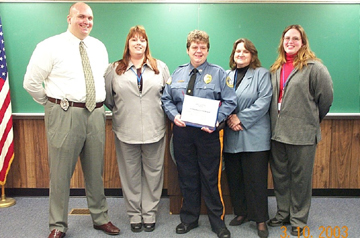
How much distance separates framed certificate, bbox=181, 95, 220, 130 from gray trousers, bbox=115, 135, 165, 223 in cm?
45

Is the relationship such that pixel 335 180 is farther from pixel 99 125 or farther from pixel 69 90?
pixel 69 90

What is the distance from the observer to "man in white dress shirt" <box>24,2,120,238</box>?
2.39m

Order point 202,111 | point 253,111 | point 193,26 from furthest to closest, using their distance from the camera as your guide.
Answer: point 193,26
point 253,111
point 202,111

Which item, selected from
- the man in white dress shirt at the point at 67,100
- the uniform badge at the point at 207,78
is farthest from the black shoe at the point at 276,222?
the man in white dress shirt at the point at 67,100

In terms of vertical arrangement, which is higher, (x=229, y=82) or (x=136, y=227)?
(x=229, y=82)

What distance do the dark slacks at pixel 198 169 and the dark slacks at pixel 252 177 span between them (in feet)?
0.60

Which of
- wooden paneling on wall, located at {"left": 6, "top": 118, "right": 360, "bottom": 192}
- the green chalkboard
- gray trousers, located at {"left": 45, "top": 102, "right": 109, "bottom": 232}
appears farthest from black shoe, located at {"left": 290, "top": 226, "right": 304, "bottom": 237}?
the green chalkboard

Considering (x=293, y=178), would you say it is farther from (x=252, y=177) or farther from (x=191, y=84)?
(x=191, y=84)

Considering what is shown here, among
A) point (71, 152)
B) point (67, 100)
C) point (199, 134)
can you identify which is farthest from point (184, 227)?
point (67, 100)

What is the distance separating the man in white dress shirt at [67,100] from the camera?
7.85 ft

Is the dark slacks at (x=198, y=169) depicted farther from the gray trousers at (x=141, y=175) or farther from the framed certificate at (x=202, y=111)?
the gray trousers at (x=141, y=175)

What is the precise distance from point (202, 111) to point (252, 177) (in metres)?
0.69

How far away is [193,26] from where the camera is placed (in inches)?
131
